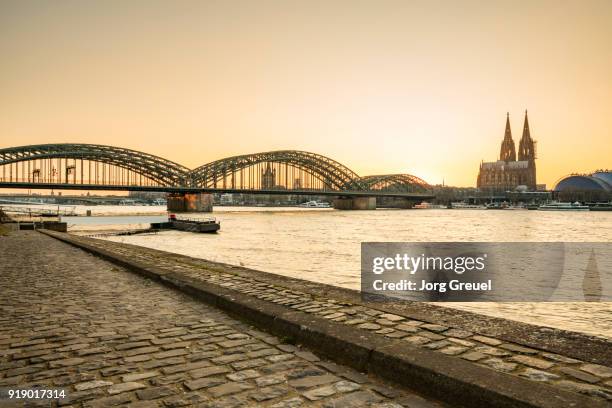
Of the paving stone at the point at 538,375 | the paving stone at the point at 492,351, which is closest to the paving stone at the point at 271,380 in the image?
the paving stone at the point at 492,351

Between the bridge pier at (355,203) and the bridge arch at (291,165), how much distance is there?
6.69 metres

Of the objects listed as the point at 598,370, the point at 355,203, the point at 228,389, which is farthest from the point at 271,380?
the point at 355,203

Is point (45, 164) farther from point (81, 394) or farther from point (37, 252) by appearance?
point (81, 394)

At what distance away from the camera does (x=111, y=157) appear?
379ft

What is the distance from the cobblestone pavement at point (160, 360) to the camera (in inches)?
157

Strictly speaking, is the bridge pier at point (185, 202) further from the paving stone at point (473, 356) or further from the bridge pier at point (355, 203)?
the paving stone at point (473, 356)

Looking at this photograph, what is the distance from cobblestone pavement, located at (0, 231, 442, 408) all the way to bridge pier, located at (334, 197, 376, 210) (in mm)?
160567

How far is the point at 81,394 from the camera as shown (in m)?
4.00

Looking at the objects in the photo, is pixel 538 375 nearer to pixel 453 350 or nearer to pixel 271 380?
pixel 453 350

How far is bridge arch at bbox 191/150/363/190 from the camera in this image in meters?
131

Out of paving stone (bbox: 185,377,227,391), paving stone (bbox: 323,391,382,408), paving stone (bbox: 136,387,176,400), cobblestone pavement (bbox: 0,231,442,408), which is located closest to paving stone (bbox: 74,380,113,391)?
cobblestone pavement (bbox: 0,231,442,408)

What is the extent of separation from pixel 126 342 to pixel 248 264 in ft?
56.9

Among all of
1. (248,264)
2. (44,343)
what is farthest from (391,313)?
(248,264)

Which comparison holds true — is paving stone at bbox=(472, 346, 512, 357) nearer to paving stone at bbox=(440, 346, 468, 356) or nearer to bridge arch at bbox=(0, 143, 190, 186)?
paving stone at bbox=(440, 346, 468, 356)
